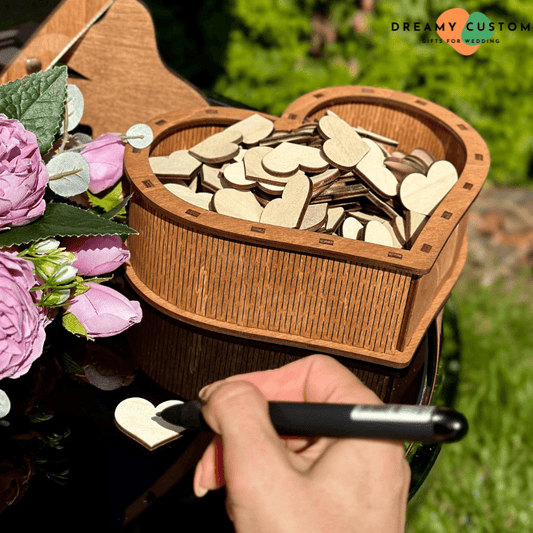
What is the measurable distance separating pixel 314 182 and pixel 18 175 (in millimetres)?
470

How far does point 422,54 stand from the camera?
2.91 m

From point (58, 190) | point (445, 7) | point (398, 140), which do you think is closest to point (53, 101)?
point (58, 190)

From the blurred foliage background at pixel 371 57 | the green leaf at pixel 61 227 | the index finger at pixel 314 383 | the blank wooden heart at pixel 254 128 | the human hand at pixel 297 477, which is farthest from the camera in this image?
the blurred foliage background at pixel 371 57

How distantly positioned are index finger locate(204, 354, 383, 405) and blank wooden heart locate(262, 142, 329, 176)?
399 mm

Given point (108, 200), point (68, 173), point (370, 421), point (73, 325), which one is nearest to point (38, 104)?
point (68, 173)

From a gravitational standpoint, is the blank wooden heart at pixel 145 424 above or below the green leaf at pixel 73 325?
below

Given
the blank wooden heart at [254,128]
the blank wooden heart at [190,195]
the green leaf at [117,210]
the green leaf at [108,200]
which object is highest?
the blank wooden heart at [254,128]

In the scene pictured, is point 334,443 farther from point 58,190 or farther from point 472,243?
point 472,243

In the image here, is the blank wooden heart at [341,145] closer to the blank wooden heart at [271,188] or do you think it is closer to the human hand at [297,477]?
the blank wooden heart at [271,188]

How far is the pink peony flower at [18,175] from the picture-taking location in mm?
793

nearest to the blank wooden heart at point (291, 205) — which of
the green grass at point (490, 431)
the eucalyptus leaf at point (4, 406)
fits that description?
the eucalyptus leaf at point (4, 406)

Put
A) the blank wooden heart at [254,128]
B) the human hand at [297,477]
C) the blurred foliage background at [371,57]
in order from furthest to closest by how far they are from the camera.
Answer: the blurred foliage background at [371,57], the blank wooden heart at [254,128], the human hand at [297,477]

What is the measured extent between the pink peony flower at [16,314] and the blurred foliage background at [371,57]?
226cm

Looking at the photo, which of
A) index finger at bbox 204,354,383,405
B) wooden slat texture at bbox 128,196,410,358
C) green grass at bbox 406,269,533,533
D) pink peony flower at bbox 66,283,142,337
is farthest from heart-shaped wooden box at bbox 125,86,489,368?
green grass at bbox 406,269,533,533
